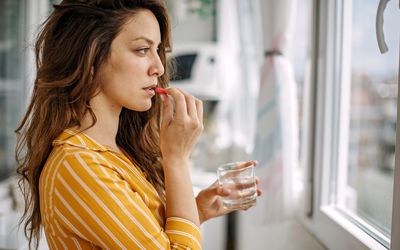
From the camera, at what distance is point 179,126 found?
922 millimetres

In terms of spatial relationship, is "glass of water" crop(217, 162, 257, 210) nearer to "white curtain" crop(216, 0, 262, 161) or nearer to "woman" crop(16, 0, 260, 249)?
"woman" crop(16, 0, 260, 249)

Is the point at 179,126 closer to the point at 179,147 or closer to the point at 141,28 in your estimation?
the point at 179,147

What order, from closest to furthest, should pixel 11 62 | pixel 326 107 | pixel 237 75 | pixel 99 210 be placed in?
1. pixel 99 210
2. pixel 326 107
3. pixel 11 62
4. pixel 237 75

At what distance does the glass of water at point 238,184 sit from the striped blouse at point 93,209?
18 cm

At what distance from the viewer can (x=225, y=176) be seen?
3.42 feet

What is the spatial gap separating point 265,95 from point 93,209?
1.02 m

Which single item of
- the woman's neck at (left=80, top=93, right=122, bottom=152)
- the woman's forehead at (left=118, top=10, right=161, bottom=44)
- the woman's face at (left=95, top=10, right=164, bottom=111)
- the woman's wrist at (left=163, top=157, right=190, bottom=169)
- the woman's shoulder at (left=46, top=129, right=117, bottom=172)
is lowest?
the woman's wrist at (left=163, top=157, right=190, bottom=169)

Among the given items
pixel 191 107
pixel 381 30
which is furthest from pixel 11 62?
pixel 381 30

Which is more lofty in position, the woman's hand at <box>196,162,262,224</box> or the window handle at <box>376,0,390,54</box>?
the window handle at <box>376,0,390,54</box>

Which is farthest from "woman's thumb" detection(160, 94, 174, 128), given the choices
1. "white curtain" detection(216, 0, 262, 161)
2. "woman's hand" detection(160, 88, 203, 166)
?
"white curtain" detection(216, 0, 262, 161)

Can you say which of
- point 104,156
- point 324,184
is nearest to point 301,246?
point 324,184

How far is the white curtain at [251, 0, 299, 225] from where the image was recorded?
161 centimetres

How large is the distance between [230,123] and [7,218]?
178 centimetres

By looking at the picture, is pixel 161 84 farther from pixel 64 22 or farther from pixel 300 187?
pixel 300 187
